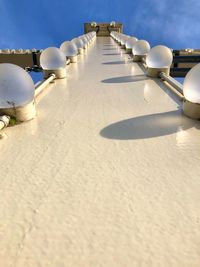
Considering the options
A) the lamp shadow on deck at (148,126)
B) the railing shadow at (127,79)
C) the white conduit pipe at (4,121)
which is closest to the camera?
the lamp shadow on deck at (148,126)

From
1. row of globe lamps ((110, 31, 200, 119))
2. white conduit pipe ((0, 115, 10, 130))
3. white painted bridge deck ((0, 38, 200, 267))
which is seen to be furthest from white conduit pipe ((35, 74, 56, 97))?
row of globe lamps ((110, 31, 200, 119))

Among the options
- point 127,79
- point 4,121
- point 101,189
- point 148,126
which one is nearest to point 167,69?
point 127,79

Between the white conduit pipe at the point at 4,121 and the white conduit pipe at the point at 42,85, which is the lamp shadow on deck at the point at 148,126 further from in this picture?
the white conduit pipe at the point at 42,85

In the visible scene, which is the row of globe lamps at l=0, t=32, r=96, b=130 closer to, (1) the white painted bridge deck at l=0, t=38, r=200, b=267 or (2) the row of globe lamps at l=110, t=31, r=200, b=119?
(1) the white painted bridge deck at l=0, t=38, r=200, b=267

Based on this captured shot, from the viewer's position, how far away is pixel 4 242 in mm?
1955

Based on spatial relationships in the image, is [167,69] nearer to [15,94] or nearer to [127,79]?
[127,79]

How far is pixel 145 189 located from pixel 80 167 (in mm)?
739

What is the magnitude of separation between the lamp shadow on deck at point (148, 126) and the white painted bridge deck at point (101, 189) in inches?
0.5

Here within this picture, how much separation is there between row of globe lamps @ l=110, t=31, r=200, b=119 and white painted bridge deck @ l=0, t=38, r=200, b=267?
0.22 meters

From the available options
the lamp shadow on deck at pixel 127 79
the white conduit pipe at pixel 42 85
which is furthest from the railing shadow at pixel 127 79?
the white conduit pipe at pixel 42 85

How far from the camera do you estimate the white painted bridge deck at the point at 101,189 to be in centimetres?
187

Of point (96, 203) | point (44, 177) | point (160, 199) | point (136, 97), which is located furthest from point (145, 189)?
point (136, 97)

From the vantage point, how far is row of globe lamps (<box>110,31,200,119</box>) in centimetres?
378

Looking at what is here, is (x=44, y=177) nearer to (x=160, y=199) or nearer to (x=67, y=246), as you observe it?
(x=67, y=246)
